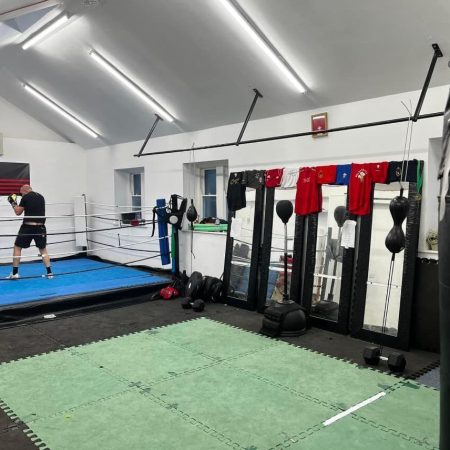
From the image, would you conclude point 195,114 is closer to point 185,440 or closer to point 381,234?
point 381,234

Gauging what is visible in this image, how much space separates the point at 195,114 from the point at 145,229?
8.13ft

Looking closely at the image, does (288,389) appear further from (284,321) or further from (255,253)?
(255,253)

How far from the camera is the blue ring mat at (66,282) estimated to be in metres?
5.18

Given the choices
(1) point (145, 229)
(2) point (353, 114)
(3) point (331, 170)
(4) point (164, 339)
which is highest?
(2) point (353, 114)

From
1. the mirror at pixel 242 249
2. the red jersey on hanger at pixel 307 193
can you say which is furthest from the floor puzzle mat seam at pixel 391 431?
the mirror at pixel 242 249

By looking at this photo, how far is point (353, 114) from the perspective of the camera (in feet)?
15.4

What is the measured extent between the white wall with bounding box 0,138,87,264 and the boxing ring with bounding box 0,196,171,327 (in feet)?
0.07

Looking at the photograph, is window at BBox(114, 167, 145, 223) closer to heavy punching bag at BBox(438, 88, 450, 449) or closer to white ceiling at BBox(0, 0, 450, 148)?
white ceiling at BBox(0, 0, 450, 148)

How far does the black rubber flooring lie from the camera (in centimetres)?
382

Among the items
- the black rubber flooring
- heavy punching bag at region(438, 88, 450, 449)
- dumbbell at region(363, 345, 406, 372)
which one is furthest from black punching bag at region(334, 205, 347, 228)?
heavy punching bag at region(438, 88, 450, 449)

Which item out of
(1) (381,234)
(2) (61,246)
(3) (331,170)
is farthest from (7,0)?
(2) (61,246)

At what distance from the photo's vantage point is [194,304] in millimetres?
5289

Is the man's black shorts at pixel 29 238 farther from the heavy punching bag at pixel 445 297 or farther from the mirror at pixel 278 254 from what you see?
the heavy punching bag at pixel 445 297

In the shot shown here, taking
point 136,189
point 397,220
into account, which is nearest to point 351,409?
point 397,220
